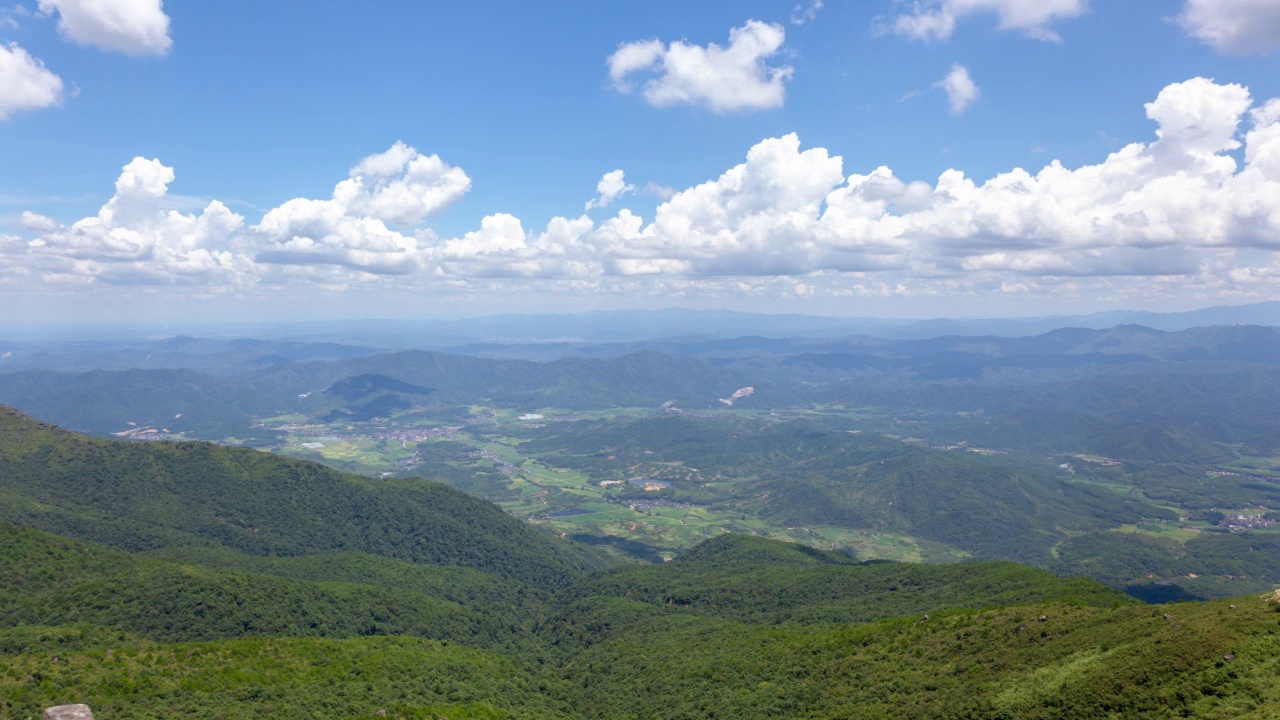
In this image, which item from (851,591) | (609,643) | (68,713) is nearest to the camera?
(68,713)

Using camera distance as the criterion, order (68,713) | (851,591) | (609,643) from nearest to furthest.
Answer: (68,713), (609,643), (851,591)

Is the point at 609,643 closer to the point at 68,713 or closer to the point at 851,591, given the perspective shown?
the point at 851,591

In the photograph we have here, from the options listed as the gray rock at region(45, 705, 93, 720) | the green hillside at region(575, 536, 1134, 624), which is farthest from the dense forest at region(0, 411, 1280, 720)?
the gray rock at region(45, 705, 93, 720)

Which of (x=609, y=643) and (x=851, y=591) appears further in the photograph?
(x=851, y=591)

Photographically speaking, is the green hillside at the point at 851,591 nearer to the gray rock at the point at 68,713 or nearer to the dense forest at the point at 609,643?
the dense forest at the point at 609,643

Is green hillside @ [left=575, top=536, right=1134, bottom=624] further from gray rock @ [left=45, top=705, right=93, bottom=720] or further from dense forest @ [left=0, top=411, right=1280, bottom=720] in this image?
gray rock @ [left=45, top=705, right=93, bottom=720]

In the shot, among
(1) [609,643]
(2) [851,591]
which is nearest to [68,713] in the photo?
(1) [609,643]

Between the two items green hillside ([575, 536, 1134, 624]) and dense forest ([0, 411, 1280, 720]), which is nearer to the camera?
dense forest ([0, 411, 1280, 720])

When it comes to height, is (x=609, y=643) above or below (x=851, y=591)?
below
